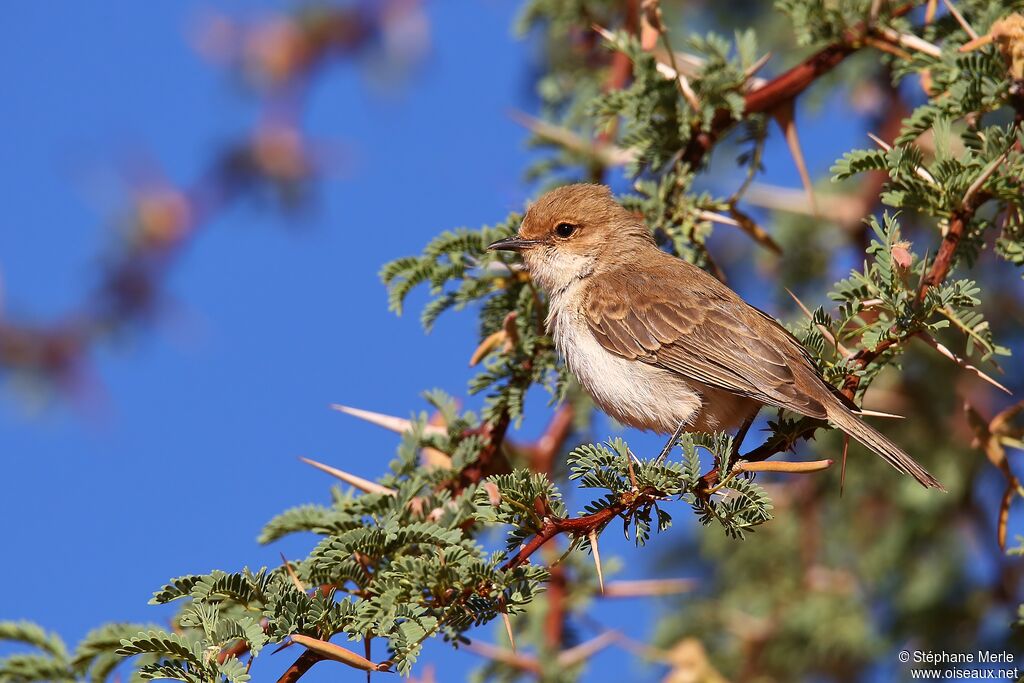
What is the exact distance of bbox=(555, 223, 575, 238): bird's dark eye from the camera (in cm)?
528

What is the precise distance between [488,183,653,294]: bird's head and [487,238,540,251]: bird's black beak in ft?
0.49

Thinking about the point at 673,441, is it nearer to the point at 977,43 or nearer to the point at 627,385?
the point at 627,385

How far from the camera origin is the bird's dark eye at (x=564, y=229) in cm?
528

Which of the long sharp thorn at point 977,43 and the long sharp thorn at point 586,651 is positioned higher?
the long sharp thorn at point 977,43

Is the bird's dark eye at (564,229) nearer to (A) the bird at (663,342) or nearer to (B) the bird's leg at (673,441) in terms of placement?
(A) the bird at (663,342)

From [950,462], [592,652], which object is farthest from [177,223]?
[950,462]

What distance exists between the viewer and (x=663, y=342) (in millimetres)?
4621

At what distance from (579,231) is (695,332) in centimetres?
100

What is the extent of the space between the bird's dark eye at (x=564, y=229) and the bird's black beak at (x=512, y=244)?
0.80ft

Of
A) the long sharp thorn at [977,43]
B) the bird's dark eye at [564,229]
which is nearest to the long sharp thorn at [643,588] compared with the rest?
the bird's dark eye at [564,229]

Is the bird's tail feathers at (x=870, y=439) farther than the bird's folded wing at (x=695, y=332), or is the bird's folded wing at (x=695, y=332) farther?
the bird's folded wing at (x=695, y=332)

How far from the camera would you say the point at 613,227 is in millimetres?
5301

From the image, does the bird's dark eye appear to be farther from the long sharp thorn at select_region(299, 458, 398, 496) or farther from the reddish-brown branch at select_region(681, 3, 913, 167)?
the long sharp thorn at select_region(299, 458, 398, 496)

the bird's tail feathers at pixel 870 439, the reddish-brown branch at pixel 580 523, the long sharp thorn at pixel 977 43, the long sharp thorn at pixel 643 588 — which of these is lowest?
the reddish-brown branch at pixel 580 523
